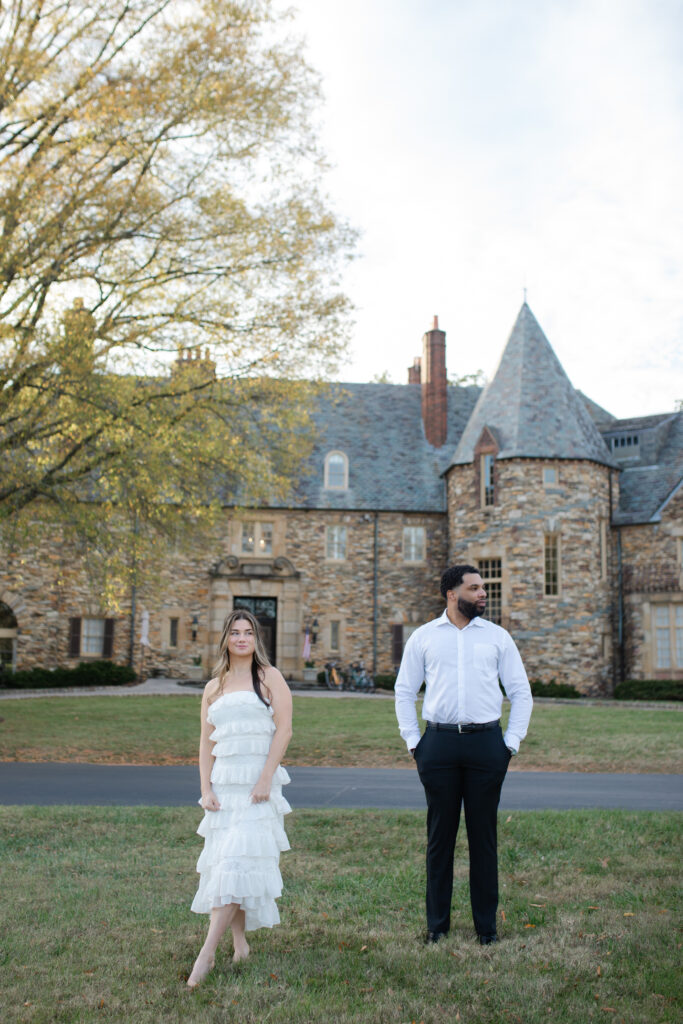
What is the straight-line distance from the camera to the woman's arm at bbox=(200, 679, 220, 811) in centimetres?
436

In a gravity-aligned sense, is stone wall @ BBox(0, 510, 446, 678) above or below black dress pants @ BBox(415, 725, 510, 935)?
above

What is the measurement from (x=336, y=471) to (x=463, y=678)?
2585 centimetres

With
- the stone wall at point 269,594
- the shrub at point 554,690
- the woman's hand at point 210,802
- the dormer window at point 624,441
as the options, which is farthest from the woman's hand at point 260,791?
the dormer window at point 624,441

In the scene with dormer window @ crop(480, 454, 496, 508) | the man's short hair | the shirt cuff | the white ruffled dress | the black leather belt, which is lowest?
the white ruffled dress

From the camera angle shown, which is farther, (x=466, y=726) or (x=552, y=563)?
(x=552, y=563)

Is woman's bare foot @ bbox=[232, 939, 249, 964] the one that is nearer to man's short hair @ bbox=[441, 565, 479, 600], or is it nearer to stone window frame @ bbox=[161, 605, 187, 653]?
man's short hair @ bbox=[441, 565, 479, 600]

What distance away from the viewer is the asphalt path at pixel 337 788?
897 cm

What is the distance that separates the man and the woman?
0.70 metres

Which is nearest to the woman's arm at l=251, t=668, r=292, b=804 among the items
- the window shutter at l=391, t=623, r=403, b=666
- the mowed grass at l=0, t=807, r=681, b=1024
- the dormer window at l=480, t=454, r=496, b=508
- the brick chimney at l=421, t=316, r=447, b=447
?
the mowed grass at l=0, t=807, r=681, b=1024

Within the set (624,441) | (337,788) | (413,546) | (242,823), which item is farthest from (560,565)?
(242,823)

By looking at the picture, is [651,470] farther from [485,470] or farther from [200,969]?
[200,969]

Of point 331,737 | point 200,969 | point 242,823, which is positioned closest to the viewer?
point 200,969

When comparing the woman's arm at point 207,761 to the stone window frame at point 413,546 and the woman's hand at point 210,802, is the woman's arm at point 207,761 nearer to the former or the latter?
the woman's hand at point 210,802

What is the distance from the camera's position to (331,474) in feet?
99.5
